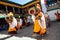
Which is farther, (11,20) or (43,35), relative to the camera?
(11,20)

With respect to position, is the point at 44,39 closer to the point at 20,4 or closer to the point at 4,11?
the point at 4,11

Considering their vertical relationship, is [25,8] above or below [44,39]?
above

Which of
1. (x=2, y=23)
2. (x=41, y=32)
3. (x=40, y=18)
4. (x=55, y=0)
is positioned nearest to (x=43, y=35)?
(x=41, y=32)

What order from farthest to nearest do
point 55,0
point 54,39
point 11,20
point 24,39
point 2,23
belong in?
point 55,0 < point 2,23 < point 11,20 < point 24,39 < point 54,39

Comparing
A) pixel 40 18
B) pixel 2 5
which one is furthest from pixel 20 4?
pixel 40 18

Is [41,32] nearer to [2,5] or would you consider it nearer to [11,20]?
[11,20]

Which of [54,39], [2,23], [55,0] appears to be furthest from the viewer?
[55,0]

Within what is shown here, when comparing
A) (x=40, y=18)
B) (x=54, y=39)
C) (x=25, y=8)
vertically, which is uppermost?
(x=25, y=8)

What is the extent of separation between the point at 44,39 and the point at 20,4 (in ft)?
35.2

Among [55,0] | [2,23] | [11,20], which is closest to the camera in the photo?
[11,20]

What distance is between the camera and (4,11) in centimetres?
1520

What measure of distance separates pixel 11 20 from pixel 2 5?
5.66 m

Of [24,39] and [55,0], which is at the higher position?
[55,0]

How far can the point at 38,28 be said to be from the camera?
8.44 meters
